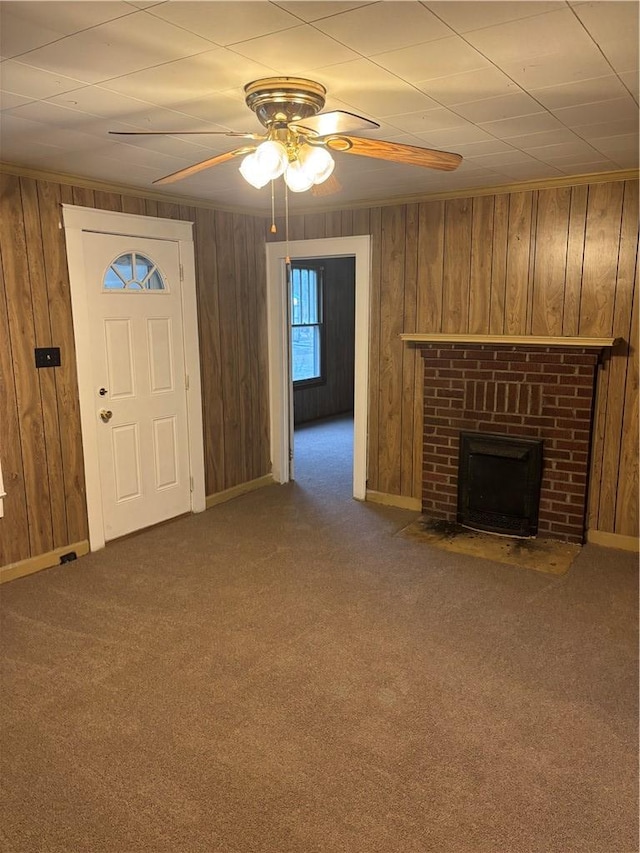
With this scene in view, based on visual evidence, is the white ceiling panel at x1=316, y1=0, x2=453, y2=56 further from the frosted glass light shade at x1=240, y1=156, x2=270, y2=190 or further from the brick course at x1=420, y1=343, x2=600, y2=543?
the brick course at x1=420, y1=343, x2=600, y2=543

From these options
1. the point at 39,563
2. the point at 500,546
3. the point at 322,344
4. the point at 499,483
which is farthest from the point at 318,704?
the point at 322,344

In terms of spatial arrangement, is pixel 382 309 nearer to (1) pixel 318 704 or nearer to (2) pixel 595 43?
(2) pixel 595 43

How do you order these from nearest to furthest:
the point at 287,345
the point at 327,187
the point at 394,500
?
the point at 327,187
the point at 394,500
the point at 287,345

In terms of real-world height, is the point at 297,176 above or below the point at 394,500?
above

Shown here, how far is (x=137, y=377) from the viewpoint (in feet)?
13.8

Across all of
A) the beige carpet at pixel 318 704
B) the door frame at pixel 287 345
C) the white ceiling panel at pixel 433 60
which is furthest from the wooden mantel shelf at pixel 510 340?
the white ceiling panel at pixel 433 60

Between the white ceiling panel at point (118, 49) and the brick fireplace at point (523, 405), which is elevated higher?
the white ceiling panel at point (118, 49)

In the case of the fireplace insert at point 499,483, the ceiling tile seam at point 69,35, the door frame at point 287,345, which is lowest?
the fireplace insert at point 499,483

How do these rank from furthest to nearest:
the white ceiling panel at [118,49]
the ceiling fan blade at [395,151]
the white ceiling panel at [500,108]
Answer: the white ceiling panel at [500,108] → the ceiling fan blade at [395,151] → the white ceiling panel at [118,49]

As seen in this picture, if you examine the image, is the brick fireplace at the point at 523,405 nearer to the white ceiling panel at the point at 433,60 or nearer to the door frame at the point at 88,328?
the door frame at the point at 88,328

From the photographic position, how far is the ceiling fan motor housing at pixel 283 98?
82.7 inches

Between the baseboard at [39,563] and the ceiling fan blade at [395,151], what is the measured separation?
9.58ft

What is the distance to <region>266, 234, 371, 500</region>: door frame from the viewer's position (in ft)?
15.5

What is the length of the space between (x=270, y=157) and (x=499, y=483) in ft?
9.64
